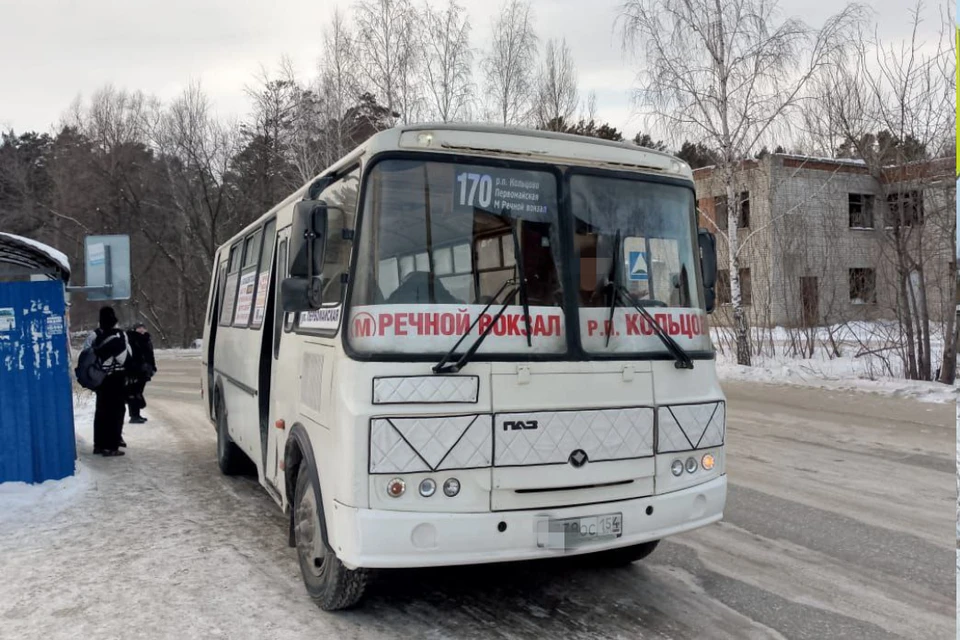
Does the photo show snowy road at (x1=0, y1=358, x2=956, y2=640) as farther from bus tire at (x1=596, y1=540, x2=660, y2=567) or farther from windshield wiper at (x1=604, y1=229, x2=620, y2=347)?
windshield wiper at (x1=604, y1=229, x2=620, y2=347)

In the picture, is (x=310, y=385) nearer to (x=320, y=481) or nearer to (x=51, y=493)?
(x=320, y=481)

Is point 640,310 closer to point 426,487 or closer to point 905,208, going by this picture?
point 426,487

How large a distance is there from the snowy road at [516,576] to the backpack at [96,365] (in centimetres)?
138

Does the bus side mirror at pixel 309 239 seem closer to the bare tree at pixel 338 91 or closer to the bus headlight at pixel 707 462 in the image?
the bus headlight at pixel 707 462

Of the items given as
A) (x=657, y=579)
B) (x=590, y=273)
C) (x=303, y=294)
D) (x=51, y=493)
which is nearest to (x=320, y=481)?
(x=303, y=294)

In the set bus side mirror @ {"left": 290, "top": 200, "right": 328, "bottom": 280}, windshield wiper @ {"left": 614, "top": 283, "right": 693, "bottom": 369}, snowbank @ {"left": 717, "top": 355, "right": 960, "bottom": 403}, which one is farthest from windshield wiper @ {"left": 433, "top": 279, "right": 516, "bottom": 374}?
snowbank @ {"left": 717, "top": 355, "right": 960, "bottom": 403}

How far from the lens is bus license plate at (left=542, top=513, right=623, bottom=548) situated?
404cm

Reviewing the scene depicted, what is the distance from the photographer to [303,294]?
4238mm

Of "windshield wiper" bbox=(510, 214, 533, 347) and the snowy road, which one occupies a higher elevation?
"windshield wiper" bbox=(510, 214, 533, 347)

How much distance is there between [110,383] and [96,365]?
0.29m

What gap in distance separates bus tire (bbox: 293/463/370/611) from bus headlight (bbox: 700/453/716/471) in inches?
82.3

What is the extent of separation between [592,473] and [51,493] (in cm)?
572

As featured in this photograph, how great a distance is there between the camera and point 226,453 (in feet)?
27.2

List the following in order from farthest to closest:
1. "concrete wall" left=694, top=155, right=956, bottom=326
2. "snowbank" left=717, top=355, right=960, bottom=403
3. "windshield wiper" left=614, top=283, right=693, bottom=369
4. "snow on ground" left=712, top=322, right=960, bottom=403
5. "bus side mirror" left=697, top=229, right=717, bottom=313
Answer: "concrete wall" left=694, top=155, right=956, bottom=326 < "snow on ground" left=712, top=322, right=960, bottom=403 < "snowbank" left=717, top=355, right=960, bottom=403 < "bus side mirror" left=697, top=229, right=717, bottom=313 < "windshield wiper" left=614, top=283, right=693, bottom=369
